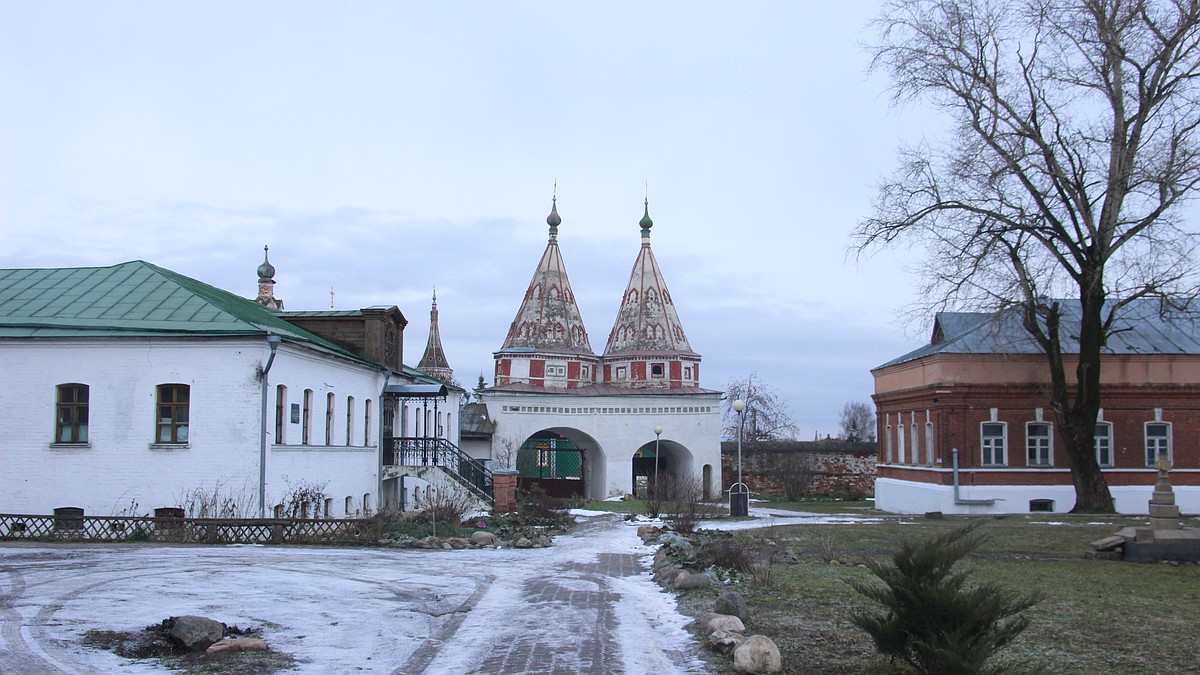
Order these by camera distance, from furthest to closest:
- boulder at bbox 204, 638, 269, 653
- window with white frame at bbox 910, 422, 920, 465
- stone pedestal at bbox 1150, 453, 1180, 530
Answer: window with white frame at bbox 910, 422, 920, 465, stone pedestal at bbox 1150, 453, 1180, 530, boulder at bbox 204, 638, 269, 653

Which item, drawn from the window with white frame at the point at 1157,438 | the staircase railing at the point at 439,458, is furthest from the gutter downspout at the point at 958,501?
the staircase railing at the point at 439,458

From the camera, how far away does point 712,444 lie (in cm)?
4634

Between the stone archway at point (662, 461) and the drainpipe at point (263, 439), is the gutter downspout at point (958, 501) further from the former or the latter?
the drainpipe at point (263, 439)

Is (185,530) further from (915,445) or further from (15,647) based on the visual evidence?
(915,445)

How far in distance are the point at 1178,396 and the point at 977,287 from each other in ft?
34.4

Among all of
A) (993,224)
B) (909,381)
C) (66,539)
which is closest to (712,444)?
(909,381)

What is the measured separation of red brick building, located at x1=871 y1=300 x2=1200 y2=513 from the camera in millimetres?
31562

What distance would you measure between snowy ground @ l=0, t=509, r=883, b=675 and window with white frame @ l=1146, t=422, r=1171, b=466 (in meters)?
23.1

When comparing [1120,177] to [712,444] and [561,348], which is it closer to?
[712,444]

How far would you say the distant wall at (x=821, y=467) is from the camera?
148 feet

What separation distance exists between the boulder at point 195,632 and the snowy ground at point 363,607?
45 cm

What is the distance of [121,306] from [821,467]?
31.6 meters

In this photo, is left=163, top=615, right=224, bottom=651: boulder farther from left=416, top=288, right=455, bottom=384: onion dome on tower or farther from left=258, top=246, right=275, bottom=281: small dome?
left=416, top=288, right=455, bottom=384: onion dome on tower

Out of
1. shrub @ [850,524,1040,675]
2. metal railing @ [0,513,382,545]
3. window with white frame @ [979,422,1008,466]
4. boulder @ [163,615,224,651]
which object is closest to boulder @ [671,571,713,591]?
shrub @ [850,524,1040,675]
